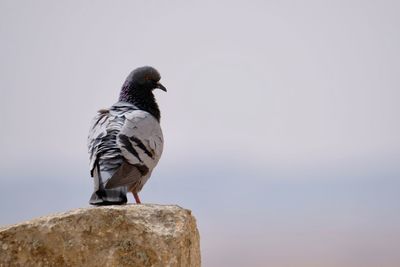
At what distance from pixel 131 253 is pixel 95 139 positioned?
2.12 metres

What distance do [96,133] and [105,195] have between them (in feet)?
3.72

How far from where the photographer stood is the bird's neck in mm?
7199

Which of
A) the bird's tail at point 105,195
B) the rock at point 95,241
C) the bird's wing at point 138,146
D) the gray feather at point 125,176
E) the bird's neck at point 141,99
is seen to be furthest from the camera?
the bird's neck at point 141,99

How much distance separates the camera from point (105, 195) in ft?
17.3

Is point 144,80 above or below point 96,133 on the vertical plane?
above

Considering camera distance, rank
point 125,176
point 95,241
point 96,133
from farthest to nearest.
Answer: point 96,133 < point 125,176 < point 95,241

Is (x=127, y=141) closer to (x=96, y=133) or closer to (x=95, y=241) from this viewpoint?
(x=96, y=133)

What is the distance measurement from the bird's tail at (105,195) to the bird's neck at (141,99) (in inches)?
74.8

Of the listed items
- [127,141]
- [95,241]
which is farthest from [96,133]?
[95,241]

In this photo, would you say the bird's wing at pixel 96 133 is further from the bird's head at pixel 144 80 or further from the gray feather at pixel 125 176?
the bird's head at pixel 144 80

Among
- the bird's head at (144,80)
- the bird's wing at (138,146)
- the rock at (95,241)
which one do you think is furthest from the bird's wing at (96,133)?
the rock at (95,241)

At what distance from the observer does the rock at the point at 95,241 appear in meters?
4.23

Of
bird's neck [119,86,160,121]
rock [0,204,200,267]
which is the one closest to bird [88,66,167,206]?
bird's neck [119,86,160,121]

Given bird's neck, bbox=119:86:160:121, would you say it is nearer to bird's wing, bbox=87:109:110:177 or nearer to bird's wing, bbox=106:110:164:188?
bird's wing, bbox=106:110:164:188
